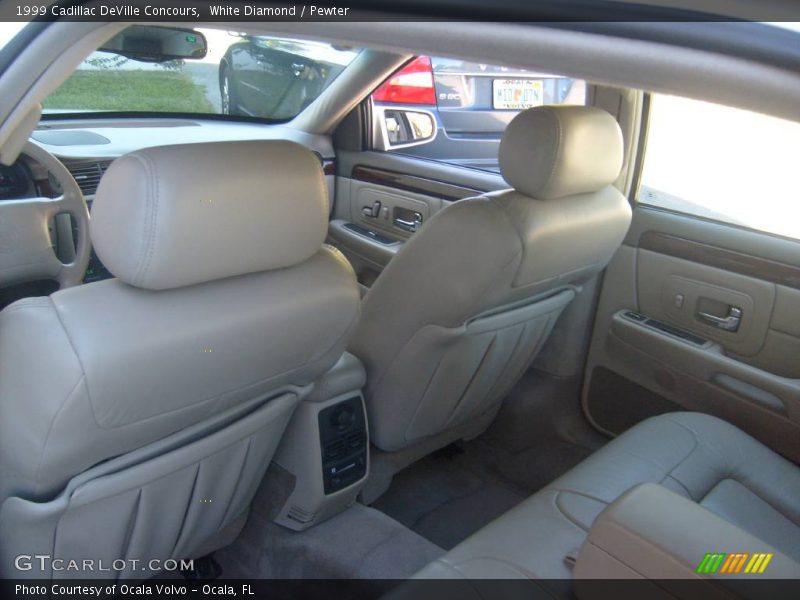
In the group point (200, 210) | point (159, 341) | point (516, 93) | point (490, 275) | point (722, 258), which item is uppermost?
point (200, 210)

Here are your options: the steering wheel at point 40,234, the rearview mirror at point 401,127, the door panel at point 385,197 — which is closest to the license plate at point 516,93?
the rearview mirror at point 401,127

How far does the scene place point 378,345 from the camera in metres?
2.08

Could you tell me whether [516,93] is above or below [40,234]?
above

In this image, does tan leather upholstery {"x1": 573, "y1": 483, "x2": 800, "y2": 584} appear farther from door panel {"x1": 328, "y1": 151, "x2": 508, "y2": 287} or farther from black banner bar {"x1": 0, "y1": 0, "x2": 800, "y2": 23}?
door panel {"x1": 328, "y1": 151, "x2": 508, "y2": 287}

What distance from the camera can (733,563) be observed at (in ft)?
3.81

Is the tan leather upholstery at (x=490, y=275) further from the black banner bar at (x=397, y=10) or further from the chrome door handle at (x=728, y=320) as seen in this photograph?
the black banner bar at (x=397, y=10)

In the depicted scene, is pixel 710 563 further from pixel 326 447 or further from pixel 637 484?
pixel 326 447

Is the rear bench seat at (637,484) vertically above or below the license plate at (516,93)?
below

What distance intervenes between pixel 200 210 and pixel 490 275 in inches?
33.5

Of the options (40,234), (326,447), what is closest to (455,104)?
(40,234)

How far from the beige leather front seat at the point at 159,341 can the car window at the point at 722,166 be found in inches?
57.1

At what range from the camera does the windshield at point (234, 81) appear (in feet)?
12.1

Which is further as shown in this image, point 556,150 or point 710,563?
point 556,150
